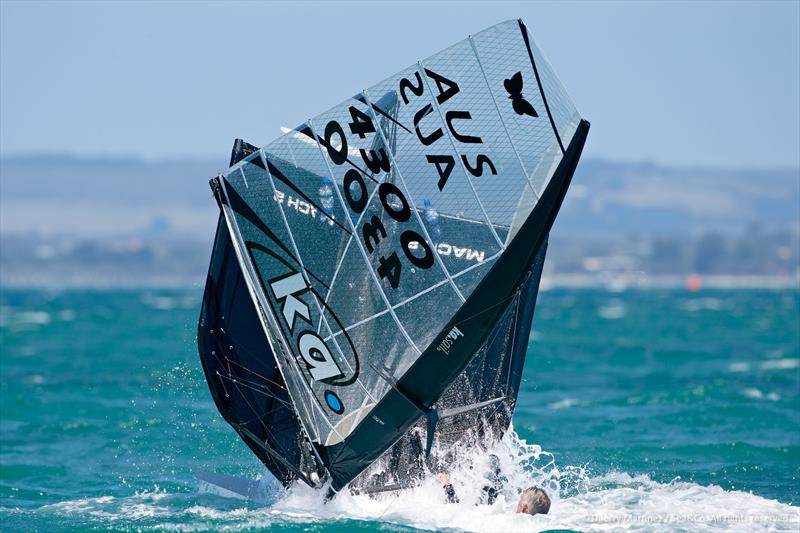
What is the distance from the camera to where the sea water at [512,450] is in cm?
1523

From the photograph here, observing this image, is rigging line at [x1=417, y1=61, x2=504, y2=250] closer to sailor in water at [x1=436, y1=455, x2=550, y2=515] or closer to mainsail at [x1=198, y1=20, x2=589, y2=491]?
mainsail at [x1=198, y1=20, x2=589, y2=491]

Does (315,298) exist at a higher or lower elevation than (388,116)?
lower

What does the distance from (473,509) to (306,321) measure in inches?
114

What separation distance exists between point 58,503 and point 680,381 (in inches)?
761

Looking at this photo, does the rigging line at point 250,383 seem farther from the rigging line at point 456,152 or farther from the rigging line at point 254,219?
the rigging line at point 456,152

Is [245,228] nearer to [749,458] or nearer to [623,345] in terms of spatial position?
[749,458]

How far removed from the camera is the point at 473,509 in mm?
15102

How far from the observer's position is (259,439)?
16.4 m

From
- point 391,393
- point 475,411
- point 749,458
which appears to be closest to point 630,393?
point 749,458

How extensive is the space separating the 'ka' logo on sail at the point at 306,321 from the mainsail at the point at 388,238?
0.02 m

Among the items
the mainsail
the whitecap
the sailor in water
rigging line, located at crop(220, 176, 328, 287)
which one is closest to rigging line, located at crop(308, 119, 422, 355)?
the mainsail

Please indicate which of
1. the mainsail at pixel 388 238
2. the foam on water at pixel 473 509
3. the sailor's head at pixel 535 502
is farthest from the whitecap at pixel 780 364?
the sailor's head at pixel 535 502

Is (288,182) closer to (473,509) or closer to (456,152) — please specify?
(456,152)

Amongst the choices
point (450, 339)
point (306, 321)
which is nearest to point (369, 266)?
point (306, 321)
